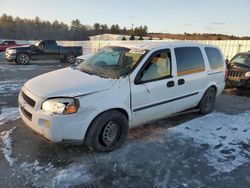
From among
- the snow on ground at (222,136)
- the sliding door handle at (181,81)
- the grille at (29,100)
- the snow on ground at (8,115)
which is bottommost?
the snow on ground at (222,136)

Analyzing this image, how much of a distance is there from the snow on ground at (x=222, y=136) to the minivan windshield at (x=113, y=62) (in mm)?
1634

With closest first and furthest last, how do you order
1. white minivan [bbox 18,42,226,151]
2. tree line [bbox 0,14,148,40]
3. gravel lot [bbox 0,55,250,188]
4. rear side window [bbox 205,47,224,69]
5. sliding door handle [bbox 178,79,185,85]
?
gravel lot [bbox 0,55,250,188], white minivan [bbox 18,42,226,151], sliding door handle [bbox 178,79,185,85], rear side window [bbox 205,47,224,69], tree line [bbox 0,14,148,40]

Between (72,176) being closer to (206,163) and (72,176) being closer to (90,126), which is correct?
(90,126)

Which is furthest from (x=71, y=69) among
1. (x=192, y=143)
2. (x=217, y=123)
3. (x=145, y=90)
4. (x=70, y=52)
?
(x=70, y=52)

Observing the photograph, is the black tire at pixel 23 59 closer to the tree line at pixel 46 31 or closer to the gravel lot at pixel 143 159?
the gravel lot at pixel 143 159

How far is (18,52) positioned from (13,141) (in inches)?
554

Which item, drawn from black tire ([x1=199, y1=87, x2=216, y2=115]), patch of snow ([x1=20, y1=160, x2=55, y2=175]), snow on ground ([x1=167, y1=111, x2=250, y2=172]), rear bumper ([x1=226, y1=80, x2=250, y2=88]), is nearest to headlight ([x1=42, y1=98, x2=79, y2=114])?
patch of snow ([x1=20, y1=160, x2=55, y2=175])

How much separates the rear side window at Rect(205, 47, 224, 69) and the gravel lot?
139cm

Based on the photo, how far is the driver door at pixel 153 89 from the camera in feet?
14.5

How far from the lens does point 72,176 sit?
3543mm

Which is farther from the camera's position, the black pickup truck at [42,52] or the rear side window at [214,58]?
the black pickup truck at [42,52]

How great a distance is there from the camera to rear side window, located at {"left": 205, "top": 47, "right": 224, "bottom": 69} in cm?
609

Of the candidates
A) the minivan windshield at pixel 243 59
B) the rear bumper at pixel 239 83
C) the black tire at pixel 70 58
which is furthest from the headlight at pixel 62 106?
the black tire at pixel 70 58

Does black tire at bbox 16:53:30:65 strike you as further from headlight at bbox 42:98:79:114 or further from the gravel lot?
headlight at bbox 42:98:79:114
